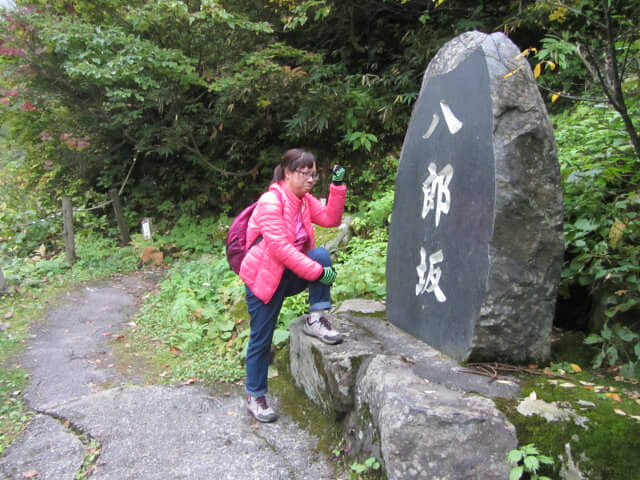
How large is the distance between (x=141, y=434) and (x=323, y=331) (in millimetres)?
1421

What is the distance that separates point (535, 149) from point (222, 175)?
25.2 feet

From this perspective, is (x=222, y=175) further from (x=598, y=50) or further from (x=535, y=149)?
(x=535, y=149)

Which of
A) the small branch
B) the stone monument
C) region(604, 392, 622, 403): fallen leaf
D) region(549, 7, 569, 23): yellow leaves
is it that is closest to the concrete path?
the stone monument

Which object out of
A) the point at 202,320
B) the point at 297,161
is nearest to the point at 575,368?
the point at 297,161

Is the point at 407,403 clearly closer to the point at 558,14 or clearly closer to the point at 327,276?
the point at 327,276

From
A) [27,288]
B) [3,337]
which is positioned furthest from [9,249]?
[3,337]

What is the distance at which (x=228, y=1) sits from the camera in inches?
314

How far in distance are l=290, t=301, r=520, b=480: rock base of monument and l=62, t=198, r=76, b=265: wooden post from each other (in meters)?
6.09

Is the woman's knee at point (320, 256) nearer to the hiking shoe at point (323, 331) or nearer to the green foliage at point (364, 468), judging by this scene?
the hiking shoe at point (323, 331)

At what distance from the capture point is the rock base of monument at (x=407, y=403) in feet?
7.15

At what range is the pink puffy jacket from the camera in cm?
285

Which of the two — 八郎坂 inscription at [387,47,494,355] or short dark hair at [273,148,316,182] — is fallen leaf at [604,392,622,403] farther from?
short dark hair at [273,148,316,182]

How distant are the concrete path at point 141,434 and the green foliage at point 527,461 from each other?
1.07 metres

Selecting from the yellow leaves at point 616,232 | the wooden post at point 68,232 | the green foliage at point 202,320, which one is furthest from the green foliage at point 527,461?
the wooden post at point 68,232
